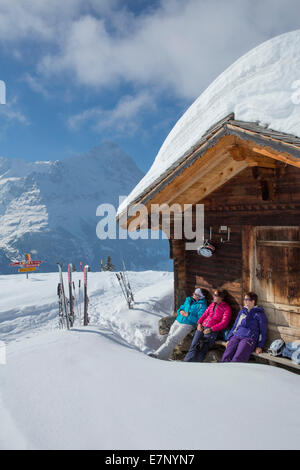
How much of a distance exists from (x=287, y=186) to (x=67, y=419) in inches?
192

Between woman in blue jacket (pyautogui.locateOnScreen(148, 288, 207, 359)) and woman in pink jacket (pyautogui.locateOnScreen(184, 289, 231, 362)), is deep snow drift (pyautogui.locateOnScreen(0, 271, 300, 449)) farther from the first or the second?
woman in blue jacket (pyautogui.locateOnScreen(148, 288, 207, 359))

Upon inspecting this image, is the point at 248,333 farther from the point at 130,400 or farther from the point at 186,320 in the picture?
the point at 130,400

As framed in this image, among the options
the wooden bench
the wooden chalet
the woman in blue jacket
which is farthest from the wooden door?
the woman in blue jacket

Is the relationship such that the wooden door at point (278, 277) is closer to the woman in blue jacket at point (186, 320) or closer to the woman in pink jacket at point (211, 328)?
the woman in pink jacket at point (211, 328)

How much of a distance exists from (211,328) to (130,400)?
370cm

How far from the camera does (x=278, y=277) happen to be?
550 centimetres

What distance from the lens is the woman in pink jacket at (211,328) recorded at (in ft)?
20.4

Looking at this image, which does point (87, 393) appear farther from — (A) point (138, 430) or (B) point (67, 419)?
(A) point (138, 430)

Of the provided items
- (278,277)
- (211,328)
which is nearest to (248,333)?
(211,328)

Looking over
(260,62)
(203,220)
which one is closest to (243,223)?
(203,220)

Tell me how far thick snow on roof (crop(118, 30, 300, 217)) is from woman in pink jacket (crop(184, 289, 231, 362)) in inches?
116

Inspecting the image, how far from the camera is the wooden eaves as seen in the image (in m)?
4.23

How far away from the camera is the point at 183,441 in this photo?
2.33m
